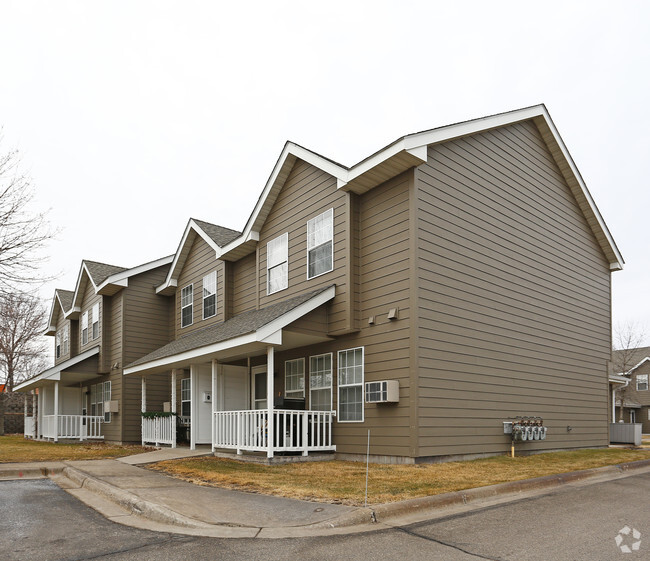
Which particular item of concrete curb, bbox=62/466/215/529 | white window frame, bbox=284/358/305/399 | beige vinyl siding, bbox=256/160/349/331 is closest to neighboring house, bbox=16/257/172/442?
beige vinyl siding, bbox=256/160/349/331

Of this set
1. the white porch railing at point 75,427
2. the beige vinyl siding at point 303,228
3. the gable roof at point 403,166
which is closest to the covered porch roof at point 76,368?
the white porch railing at point 75,427

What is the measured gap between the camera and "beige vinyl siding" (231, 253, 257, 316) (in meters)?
17.8

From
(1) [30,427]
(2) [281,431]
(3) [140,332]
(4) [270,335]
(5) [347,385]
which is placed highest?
(4) [270,335]

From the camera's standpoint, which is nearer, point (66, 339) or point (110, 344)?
point (110, 344)

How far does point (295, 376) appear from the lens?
50.3ft

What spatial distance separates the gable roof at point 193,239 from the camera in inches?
765

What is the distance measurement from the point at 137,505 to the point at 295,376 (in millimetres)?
7784

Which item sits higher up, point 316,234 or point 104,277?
point 316,234

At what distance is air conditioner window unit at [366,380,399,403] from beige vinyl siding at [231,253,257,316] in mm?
6222

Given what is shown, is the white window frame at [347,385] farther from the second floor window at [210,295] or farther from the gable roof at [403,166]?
the second floor window at [210,295]

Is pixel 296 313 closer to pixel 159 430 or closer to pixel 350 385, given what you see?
pixel 350 385

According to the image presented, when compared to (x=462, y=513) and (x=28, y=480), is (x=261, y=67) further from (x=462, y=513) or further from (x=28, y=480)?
(x=462, y=513)

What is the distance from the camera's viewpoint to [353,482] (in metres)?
9.48

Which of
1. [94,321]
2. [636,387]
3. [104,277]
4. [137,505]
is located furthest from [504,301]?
[636,387]
